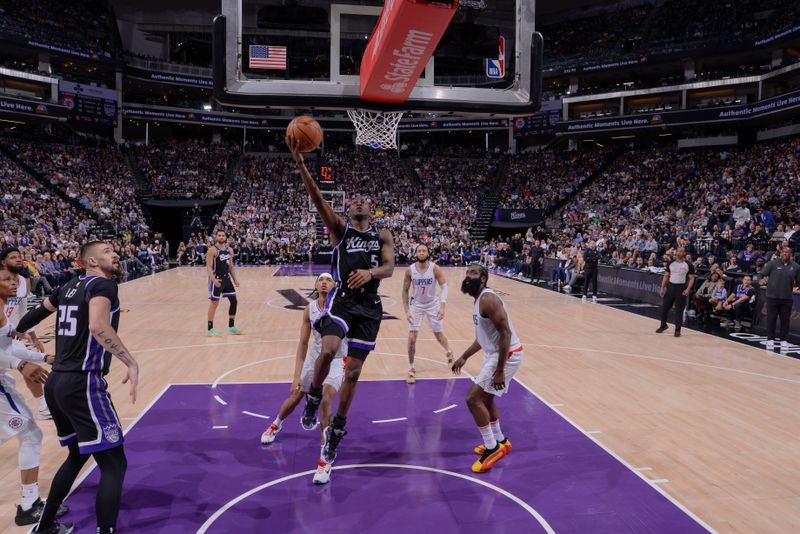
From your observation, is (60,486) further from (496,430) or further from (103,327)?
(496,430)

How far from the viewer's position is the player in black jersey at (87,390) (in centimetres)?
345

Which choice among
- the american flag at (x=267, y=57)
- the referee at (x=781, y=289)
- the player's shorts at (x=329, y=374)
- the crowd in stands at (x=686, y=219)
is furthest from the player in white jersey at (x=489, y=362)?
the crowd in stands at (x=686, y=219)

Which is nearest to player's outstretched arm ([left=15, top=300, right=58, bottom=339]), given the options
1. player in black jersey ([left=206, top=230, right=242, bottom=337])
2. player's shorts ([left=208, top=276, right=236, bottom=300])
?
player in black jersey ([left=206, top=230, right=242, bottom=337])

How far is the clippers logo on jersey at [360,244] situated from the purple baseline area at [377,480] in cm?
183

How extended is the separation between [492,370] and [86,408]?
3.03 metres

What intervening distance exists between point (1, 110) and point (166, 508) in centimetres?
3182

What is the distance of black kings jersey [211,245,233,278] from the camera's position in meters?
10.4

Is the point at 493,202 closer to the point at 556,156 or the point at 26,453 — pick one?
the point at 556,156

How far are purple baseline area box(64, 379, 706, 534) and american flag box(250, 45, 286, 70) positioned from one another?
3.94 meters

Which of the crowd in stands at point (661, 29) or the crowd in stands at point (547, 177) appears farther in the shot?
the crowd in stands at point (547, 177)

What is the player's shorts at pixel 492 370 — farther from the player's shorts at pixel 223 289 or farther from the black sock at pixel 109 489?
the player's shorts at pixel 223 289

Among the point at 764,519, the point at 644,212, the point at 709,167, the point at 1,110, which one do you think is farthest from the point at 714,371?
the point at 1,110

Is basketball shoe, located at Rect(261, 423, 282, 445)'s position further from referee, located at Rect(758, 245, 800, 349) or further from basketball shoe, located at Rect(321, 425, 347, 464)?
referee, located at Rect(758, 245, 800, 349)

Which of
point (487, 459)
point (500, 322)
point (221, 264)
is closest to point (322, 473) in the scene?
point (487, 459)
